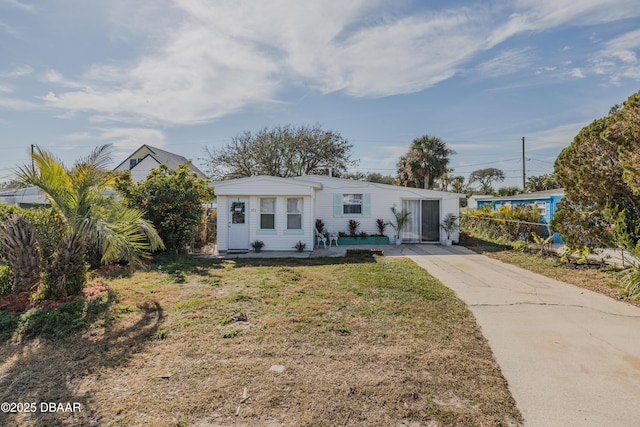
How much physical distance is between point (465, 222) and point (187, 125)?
1872cm

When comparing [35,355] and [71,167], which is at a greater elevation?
[71,167]

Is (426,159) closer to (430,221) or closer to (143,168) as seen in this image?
(430,221)

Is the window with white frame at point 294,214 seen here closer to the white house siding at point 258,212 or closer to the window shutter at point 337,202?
the white house siding at point 258,212

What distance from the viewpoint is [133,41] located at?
7.89m

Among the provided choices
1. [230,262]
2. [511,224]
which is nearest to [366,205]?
[511,224]

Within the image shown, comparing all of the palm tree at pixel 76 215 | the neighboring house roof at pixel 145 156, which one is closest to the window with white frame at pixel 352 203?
the palm tree at pixel 76 215

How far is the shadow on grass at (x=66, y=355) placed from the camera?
2682 mm

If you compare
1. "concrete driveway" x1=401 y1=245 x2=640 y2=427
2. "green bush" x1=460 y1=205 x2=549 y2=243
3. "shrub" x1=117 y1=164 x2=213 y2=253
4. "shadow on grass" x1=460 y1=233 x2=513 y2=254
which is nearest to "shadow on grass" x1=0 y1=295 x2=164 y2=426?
"concrete driveway" x1=401 y1=245 x2=640 y2=427

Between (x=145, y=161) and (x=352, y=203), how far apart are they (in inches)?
832

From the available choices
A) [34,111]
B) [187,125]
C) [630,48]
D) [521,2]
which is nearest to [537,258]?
[630,48]

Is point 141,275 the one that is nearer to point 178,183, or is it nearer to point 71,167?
point 71,167

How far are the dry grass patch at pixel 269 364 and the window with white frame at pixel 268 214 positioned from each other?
629 cm

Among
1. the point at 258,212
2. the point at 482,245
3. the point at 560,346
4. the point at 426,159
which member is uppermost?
the point at 426,159

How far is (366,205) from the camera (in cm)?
1430
